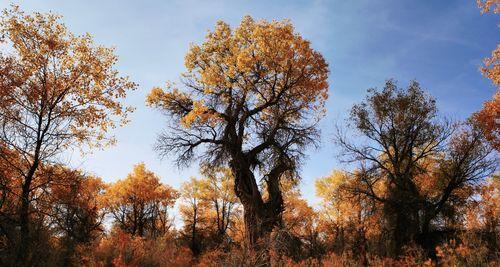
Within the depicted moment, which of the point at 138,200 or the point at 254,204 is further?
the point at 138,200

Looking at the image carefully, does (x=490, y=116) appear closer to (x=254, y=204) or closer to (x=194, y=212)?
(x=254, y=204)

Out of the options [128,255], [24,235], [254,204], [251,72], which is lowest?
[128,255]

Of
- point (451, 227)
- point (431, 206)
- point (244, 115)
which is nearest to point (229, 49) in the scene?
point (244, 115)

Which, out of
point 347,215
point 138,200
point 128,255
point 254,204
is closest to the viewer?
point 128,255

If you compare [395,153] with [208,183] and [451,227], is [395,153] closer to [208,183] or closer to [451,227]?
[451,227]

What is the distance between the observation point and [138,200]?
34312mm

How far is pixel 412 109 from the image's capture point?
2170 cm

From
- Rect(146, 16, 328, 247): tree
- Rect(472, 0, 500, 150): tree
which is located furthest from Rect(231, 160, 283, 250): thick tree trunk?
Rect(472, 0, 500, 150): tree

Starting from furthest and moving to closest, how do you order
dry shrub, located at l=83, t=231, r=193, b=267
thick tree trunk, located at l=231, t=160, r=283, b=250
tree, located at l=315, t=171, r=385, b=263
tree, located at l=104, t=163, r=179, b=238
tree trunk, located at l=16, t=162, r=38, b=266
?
tree, located at l=104, t=163, r=179, b=238 < tree, located at l=315, t=171, r=385, b=263 < thick tree trunk, located at l=231, t=160, r=283, b=250 < dry shrub, located at l=83, t=231, r=193, b=267 < tree trunk, located at l=16, t=162, r=38, b=266

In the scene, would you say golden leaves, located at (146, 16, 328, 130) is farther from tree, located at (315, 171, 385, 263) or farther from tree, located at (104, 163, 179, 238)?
tree, located at (104, 163, 179, 238)

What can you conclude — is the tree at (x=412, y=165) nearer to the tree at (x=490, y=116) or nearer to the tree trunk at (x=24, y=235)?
the tree at (x=490, y=116)

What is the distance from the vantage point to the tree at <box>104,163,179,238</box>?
34188mm

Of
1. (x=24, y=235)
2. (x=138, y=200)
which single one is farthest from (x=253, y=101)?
(x=138, y=200)

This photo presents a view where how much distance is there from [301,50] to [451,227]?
11725 mm
